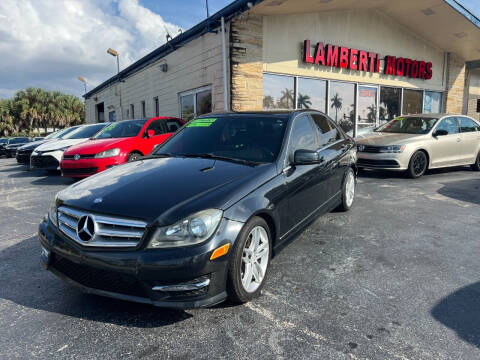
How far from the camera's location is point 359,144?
826 centimetres

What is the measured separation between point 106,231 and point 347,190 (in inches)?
147

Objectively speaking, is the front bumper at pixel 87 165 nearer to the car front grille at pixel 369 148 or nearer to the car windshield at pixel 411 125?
the car front grille at pixel 369 148

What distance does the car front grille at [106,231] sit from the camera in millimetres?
2150

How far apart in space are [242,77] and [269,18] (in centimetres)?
211

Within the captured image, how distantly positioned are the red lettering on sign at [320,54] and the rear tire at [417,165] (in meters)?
5.10

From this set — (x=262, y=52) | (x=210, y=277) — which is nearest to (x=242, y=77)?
(x=262, y=52)

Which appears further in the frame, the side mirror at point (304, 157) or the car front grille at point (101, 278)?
the side mirror at point (304, 157)

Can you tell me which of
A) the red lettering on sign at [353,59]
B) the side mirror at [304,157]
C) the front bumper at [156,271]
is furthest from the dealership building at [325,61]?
the front bumper at [156,271]

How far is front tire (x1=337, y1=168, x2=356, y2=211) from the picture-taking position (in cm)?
484

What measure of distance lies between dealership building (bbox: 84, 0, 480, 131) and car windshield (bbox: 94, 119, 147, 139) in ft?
9.45

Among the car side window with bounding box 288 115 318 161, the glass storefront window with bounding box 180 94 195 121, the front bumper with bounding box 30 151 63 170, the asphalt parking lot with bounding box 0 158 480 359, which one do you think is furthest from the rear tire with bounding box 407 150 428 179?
the front bumper with bounding box 30 151 63 170

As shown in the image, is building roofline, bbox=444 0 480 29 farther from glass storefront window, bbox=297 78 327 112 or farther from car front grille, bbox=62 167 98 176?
car front grille, bbox=62 167 98 176

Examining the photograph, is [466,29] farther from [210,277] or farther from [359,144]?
[210,277]

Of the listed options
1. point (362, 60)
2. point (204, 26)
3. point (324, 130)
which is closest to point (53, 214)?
point (324, 130)
